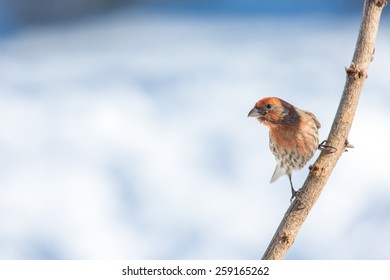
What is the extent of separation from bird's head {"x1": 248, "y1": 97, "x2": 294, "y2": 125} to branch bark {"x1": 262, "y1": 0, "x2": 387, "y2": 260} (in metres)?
0.37

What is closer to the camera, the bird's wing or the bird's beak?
the bird's beak

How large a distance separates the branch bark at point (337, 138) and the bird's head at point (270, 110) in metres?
0.37

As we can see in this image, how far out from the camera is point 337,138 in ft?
5.32

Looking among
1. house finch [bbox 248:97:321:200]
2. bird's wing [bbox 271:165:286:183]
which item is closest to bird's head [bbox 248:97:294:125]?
house finch [bbox 248:97:321:200]

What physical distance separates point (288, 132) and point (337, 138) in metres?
0.51

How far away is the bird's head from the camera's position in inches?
76.3

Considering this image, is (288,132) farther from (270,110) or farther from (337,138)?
(337,138)

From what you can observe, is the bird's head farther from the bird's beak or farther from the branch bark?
the branch bark
